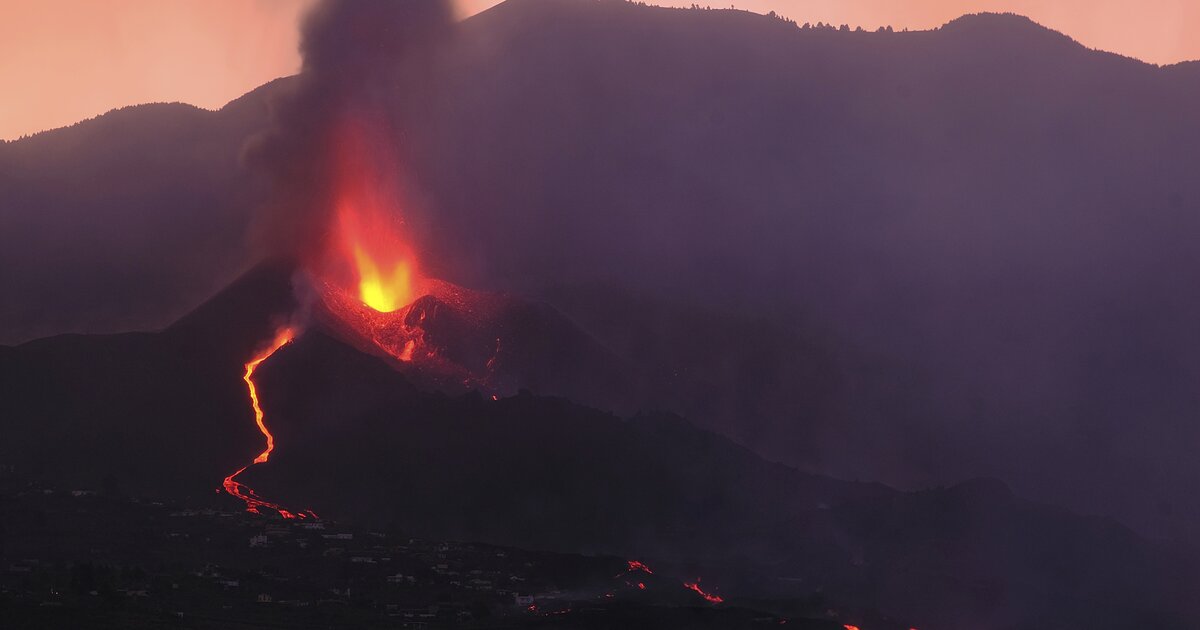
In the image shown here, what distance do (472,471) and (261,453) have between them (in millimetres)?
10354

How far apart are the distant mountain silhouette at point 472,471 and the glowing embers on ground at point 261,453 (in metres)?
0.47

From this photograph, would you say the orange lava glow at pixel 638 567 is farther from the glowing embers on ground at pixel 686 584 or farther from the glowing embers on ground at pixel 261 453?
the glowing embers on ground at pixel 261 453

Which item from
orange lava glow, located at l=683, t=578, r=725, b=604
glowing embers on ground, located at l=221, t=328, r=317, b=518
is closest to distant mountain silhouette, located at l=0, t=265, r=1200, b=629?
glowing embers on ground, located at l=221, t=328, r=317, b=518

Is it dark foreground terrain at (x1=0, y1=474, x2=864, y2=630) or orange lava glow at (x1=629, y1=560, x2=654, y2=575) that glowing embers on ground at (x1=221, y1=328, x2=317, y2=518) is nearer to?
dark foreground terrain at (x1=0, y1=474, x2=864, y2=630)

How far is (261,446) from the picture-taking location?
90125 millimetres

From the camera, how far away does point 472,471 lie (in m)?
92.1

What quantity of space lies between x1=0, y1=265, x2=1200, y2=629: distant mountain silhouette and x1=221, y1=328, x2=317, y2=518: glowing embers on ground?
1.55 feet

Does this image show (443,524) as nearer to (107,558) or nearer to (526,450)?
(526,450)

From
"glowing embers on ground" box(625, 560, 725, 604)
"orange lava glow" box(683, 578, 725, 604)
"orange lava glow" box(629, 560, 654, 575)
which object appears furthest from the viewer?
"orange lava glow" box(629, 560, 654, 575)

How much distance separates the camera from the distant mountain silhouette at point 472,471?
3474 inches

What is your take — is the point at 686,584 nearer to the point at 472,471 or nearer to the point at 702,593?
the point at 702,593

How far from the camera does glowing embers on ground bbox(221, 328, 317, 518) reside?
85.2 m

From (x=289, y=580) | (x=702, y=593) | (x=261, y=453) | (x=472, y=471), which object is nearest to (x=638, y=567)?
(x=702, y=593)

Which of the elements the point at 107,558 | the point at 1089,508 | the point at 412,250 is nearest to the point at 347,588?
the point at 107,558
